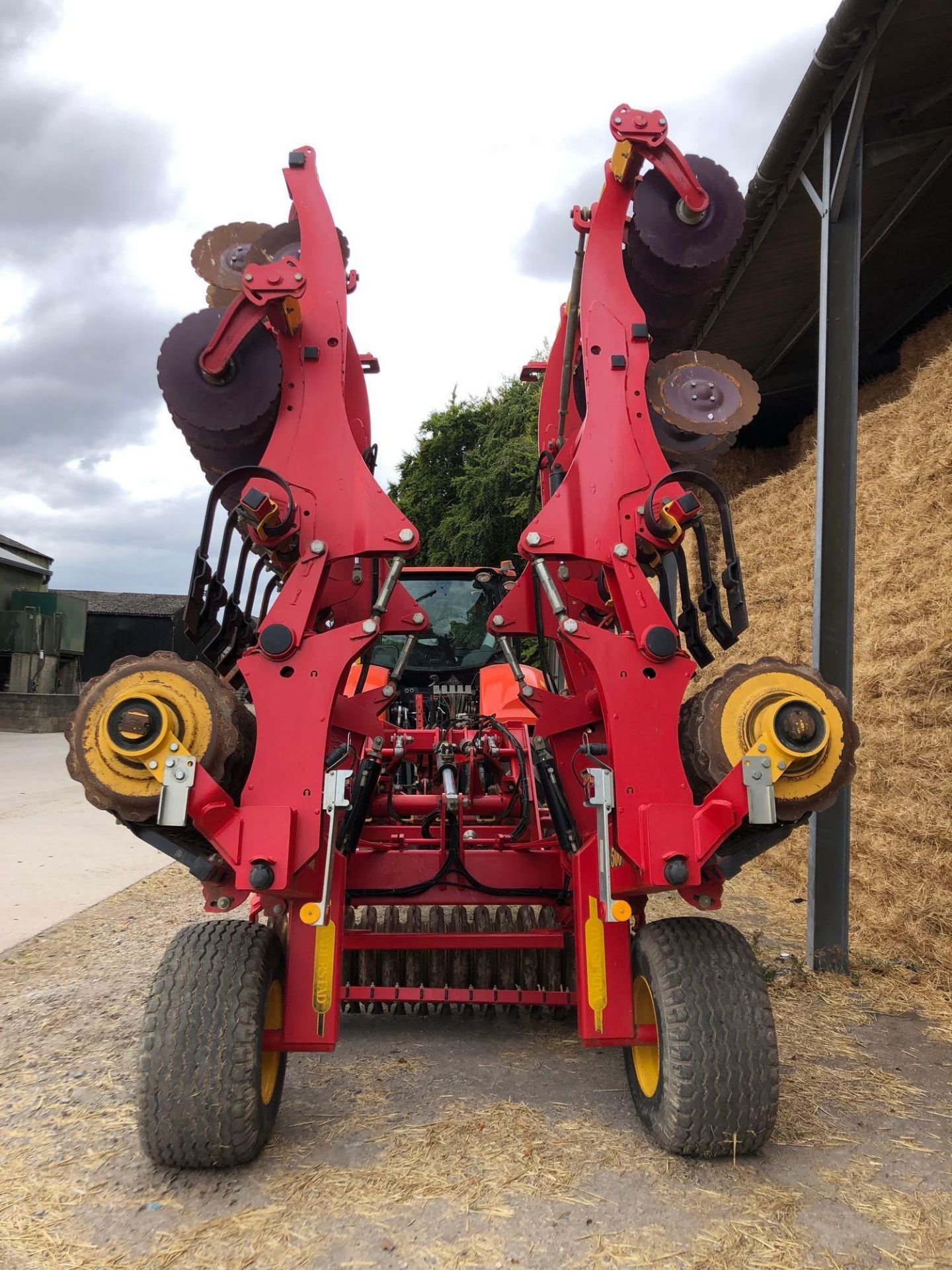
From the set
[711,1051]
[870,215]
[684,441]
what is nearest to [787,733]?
[711,1051]

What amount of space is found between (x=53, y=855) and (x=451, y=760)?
4.66 meters

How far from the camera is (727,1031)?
97.0 inches

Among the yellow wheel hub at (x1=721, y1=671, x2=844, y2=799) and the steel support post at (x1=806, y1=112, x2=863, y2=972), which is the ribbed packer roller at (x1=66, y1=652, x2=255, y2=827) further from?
the steel support post at (x1=806, y1=112, x2=863, y2=972)

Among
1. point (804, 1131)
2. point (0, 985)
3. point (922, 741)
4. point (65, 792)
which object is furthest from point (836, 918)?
point (65, 792)

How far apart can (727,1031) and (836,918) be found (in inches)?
88.0

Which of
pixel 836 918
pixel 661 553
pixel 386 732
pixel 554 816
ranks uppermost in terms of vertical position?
pixel 661 553

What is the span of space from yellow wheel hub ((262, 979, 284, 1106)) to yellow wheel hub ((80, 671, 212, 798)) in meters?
0.71

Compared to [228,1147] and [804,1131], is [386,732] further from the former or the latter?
[804,1131]

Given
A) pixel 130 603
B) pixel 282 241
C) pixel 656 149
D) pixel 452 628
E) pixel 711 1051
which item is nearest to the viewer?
pixel 711 1051

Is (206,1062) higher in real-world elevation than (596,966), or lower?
lower

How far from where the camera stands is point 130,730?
7.69 feet

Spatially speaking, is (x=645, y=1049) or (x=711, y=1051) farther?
(x=645, y=1049)

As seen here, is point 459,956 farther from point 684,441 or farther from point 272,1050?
point 684,441

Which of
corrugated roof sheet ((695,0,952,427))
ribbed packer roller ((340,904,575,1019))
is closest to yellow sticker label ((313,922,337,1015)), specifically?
ribbed packer roller ((340,904,575,1019))
